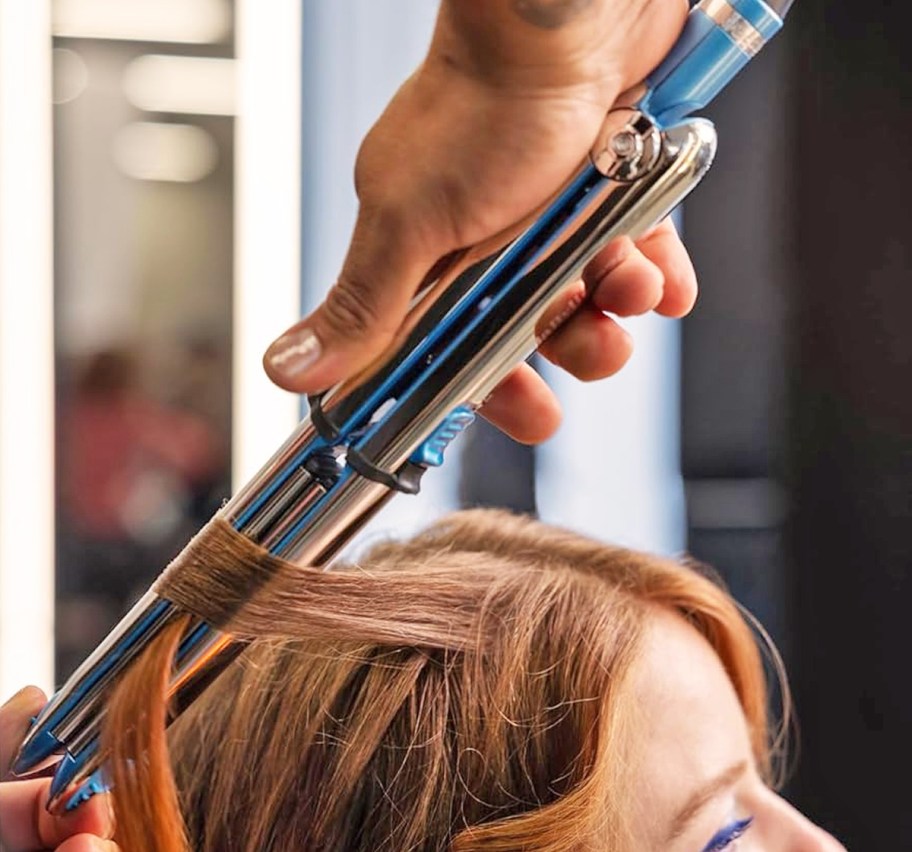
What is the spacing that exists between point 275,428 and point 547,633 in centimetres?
66

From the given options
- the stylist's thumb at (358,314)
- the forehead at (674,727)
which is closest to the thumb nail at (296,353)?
the stylist's thumb at (358,314)

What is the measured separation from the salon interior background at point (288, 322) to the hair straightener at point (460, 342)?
2.47ft

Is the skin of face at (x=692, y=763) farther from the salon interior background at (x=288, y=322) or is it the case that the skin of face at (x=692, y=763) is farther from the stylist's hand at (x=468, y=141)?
the salon interior background at (x=288, y=322)

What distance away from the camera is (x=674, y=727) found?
2.06 feet

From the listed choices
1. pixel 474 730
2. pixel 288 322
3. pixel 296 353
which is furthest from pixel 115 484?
pixel 296 353

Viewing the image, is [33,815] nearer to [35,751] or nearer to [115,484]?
A: [35,751]

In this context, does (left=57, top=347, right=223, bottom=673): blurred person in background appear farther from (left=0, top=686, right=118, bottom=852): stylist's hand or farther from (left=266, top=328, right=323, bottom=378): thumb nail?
(left=266, top=328, right=323, bottom=378): thumb nail

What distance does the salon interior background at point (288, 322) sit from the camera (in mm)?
1178

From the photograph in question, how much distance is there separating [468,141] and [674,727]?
0.40 meters

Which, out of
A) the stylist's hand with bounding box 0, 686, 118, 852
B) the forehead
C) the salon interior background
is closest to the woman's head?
the forehead

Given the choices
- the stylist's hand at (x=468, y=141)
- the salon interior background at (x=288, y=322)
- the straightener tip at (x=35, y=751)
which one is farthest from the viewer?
the salon interior background at (x=288, y=322)

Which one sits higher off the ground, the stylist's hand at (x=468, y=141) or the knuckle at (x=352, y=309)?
the stylist's hand at (x=468, y=141)

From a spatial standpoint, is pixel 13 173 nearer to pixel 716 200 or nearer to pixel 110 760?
pixel 716 200

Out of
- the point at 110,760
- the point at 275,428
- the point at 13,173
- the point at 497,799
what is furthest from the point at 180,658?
the point at 13,173
